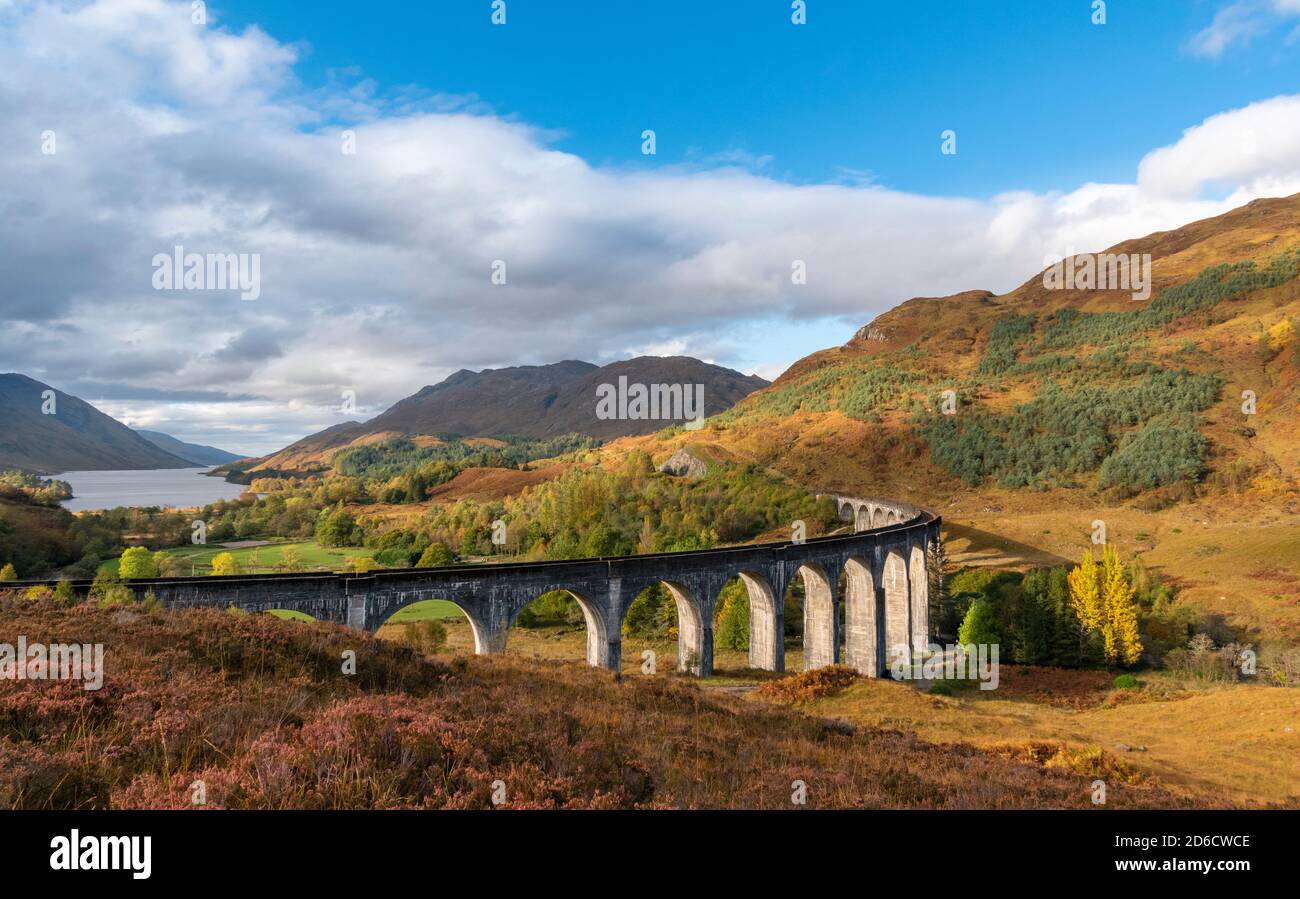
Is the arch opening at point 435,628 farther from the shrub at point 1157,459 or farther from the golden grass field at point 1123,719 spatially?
the shrub at point 1157,459

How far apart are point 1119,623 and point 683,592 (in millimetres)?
34473

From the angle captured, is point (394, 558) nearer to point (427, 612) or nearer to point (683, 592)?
point (427, 612)

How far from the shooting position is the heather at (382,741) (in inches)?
283

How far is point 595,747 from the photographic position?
35.4 feet

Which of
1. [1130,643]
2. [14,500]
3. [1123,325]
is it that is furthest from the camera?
[1123,325]

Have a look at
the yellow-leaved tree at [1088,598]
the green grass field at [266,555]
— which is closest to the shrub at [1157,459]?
the yellow-leaved tree at [1088,598]

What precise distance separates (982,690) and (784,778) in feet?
121

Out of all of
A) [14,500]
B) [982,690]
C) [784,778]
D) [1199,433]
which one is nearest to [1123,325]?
[1199,433]

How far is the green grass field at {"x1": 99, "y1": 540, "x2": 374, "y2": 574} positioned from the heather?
6695 centimetres

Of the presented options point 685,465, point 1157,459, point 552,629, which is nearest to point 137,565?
point 552,629

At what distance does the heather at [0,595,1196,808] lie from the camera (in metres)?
7.20

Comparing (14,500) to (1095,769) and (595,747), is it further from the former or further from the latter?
(1095,769)

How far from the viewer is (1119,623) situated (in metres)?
46.7
